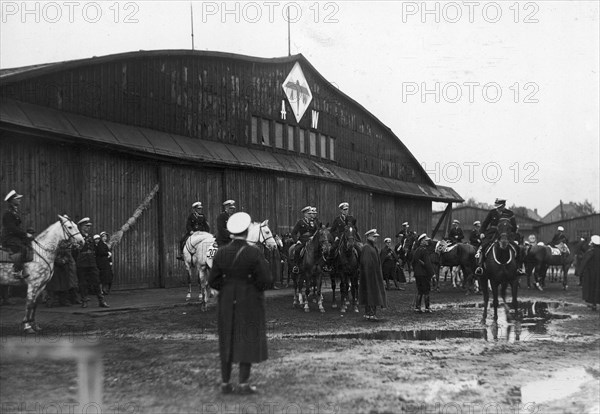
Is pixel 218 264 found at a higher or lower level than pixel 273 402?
higher

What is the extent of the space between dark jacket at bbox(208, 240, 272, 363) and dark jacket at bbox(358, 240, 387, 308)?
6.65 meters

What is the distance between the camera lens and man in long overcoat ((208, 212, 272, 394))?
23.7ft

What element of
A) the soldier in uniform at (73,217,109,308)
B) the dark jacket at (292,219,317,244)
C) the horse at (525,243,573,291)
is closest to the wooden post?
the soldier in uniform at (73,217,109,308)

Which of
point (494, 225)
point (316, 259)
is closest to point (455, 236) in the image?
A: point (494, 225)

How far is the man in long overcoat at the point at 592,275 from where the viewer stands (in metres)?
16.5

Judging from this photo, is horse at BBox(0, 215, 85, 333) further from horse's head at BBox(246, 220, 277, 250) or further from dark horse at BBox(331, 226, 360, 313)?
dark horse at BBox(331, 226, 360, 313)

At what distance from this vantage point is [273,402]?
6832mm

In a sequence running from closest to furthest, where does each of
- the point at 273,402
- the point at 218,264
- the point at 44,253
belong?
the point at 273,402 → the point at 218,264 → the point at 44,253

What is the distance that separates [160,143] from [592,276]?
1411cm

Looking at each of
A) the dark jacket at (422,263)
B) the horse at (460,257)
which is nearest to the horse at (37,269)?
the dark jacket at (422,263)

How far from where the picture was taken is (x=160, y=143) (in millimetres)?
20156

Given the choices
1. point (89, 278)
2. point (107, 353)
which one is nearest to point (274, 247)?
point (89, 278)

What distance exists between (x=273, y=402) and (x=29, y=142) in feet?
41.5

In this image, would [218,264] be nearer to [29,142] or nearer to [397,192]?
[29,142]
